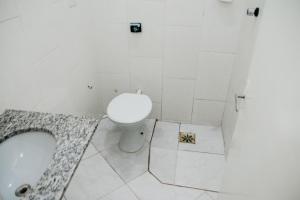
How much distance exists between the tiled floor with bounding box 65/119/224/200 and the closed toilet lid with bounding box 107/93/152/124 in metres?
0.43

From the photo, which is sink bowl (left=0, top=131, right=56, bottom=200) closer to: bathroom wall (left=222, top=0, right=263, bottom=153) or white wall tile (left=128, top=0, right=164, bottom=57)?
bathroom wall (left=222, top=0, right=263, bottom=153)

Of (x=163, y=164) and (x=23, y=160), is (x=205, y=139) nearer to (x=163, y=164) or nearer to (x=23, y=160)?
(x=163, y=164)

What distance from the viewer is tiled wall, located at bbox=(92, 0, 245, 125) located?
183 cm

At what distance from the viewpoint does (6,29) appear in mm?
1062

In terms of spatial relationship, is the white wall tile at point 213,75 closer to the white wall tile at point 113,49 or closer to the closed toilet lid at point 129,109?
the closed toilet lid at point 129,109

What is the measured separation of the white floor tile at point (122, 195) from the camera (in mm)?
1629

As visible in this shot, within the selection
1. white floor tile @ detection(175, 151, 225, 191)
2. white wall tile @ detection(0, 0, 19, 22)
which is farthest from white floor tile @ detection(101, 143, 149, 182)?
white wall tile @ detection(0, 0, 19, 22)

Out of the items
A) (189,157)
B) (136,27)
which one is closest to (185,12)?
(136,27)

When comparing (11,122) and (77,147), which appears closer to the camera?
(77,147)

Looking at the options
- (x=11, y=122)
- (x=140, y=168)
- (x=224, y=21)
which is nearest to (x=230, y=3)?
(x=224, y=21)

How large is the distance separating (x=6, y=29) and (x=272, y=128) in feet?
4.03

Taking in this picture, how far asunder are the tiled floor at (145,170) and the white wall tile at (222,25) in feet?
2.95

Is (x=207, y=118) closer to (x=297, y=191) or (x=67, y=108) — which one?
(x=67, y=108)

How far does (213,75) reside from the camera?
2.04m
